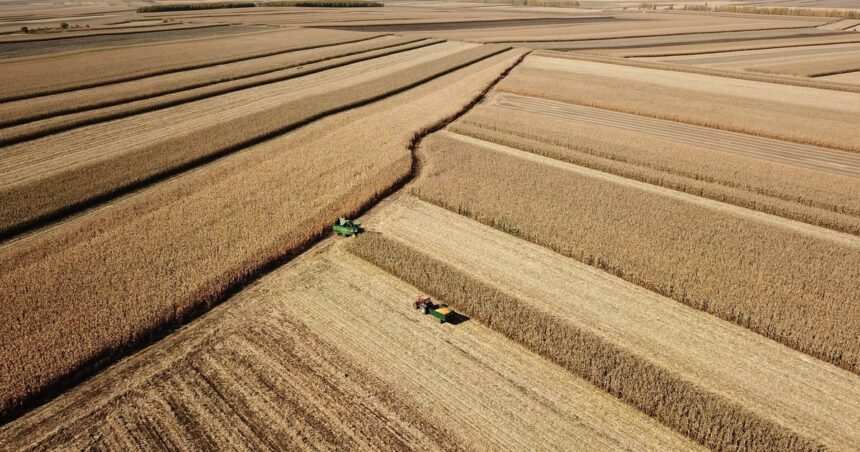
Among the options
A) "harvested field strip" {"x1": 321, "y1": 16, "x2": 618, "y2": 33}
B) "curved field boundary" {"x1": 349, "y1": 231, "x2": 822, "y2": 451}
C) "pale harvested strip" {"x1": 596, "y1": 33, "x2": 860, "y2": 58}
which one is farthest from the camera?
"harvested field strip" {"x1": 321, "y1": 16, "x2": 618, "y2": 33}

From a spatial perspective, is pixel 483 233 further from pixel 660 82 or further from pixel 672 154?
pixel 660 82

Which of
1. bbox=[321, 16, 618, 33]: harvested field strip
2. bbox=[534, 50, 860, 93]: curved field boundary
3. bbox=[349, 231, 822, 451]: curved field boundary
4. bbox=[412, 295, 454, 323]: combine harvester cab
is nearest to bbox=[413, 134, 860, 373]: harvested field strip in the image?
bbox=[349, 231, 822, 451]: curved field boundary

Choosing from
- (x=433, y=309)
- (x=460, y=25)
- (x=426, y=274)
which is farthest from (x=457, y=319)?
(x=460, y=25)

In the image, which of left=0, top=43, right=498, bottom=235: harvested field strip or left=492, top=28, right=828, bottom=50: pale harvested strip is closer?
left=0, top=43, right=498, bottom=235: harvested field strip

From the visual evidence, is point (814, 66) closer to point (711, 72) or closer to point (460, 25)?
point (711, 72)

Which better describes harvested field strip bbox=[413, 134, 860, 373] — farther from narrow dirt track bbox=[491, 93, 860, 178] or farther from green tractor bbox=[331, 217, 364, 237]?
narrow dirt track bbox=[491, 93, 860, 178]

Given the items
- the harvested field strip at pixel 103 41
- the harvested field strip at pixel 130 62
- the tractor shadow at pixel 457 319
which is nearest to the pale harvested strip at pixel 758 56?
the harvested field strip at pixel 130 62
